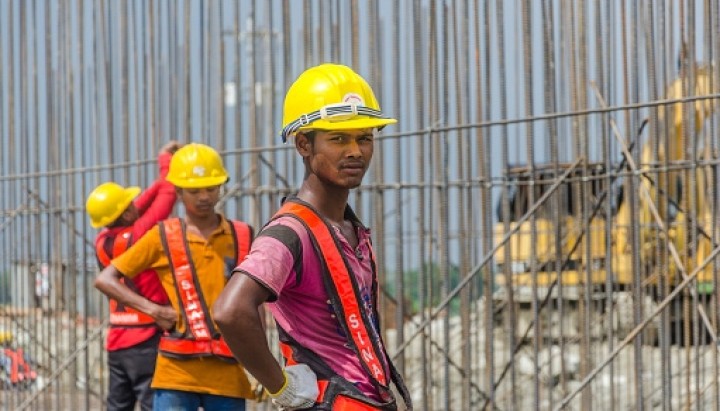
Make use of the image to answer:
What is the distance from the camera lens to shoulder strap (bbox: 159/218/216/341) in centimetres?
604

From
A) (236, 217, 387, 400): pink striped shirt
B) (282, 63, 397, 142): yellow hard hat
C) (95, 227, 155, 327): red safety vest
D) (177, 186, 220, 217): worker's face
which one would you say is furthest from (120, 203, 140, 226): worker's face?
(236, 217, 387, 400): pink striped shirt

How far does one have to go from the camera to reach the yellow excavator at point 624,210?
661 cm

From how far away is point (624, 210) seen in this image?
11.9 meters

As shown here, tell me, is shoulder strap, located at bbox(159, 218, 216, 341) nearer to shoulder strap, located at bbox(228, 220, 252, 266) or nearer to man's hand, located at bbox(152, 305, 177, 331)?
man's hand, located at bbox(152, 305, 177, 331)

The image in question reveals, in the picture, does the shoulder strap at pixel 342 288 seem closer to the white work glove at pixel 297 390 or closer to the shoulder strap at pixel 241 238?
the white work glove at pixel 297 390

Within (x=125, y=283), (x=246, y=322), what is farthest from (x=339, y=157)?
(x=125, y=283)

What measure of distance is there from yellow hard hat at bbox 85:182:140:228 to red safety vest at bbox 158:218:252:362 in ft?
4.26

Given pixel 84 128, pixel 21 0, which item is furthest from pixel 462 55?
pixel 21 0

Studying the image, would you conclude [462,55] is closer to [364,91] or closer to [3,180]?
[364,91]

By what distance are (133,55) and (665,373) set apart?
14.2ft

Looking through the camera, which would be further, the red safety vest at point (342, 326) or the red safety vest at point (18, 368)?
the red safety vest at point (18, 368)

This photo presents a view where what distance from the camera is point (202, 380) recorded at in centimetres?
600

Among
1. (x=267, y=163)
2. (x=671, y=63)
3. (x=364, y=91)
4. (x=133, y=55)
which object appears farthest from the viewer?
(x=133, y=55)

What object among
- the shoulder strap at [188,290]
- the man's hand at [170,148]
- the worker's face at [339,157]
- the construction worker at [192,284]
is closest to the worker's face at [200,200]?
the construction worker at [192,284]
